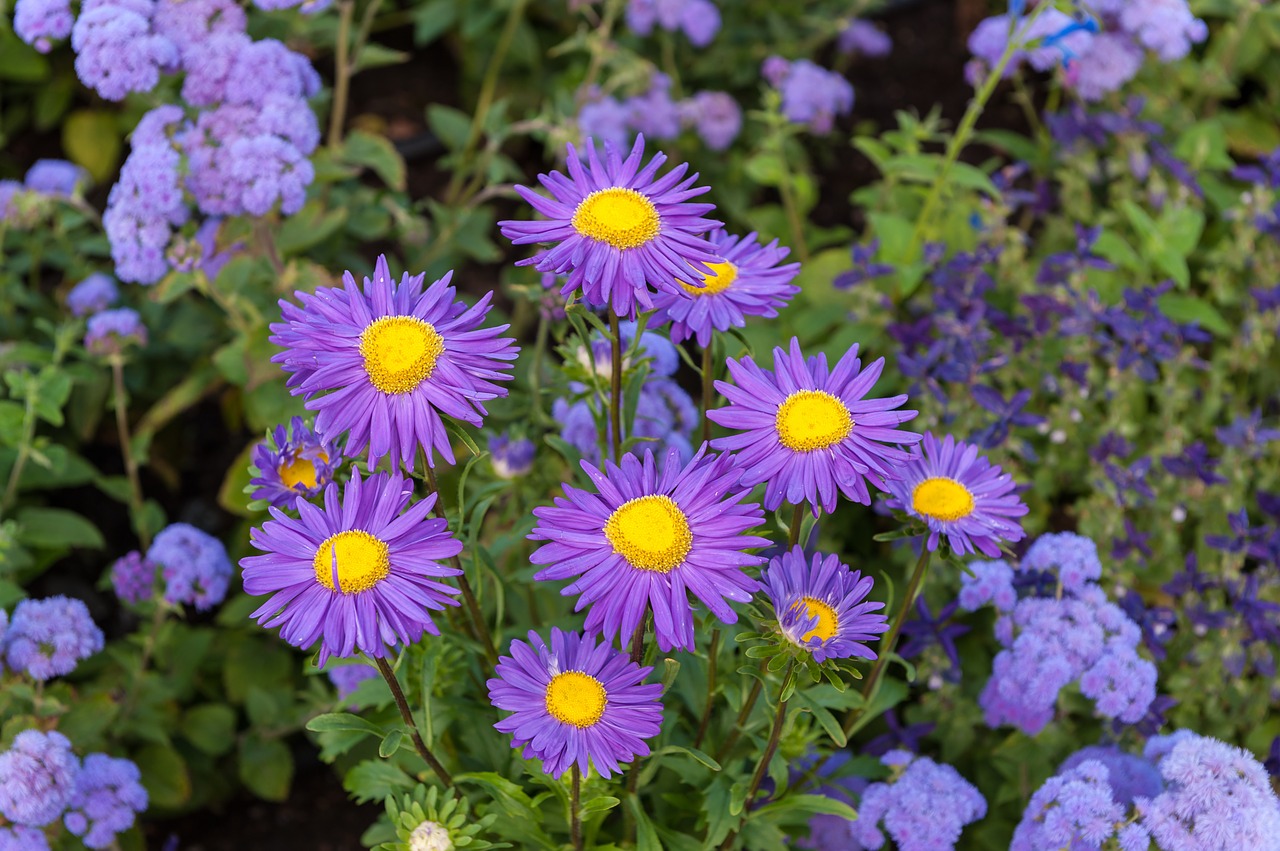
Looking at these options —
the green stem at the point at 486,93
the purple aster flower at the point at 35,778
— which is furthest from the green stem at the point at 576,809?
the green stem at the point at 486,93

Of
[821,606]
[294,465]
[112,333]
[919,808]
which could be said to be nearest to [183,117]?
[112,333]

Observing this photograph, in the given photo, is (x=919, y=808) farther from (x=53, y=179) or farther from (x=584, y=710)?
(x=53, y=179)

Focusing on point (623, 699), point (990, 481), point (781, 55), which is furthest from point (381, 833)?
point (781, 55)

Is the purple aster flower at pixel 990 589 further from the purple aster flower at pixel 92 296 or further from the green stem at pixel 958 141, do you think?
the purple aster flower at pixel 92 296

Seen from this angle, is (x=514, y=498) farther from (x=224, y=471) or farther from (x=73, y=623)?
(x=224, y=471)

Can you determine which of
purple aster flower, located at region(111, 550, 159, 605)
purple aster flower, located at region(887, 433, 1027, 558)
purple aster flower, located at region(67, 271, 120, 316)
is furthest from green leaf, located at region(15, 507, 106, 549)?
purple aster flower, located at region(887, 433, 1027, 558)

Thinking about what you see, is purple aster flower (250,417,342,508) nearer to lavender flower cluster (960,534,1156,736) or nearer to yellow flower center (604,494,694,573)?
yellow flower center (604,494,694,573)
